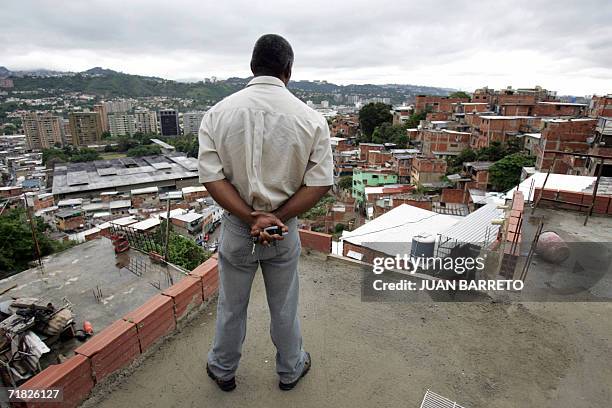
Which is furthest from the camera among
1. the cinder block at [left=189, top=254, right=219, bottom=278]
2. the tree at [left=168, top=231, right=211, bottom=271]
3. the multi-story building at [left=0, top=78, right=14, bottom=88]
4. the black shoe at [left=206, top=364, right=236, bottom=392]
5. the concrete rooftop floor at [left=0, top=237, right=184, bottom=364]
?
the multi-story building at [left=0, top=78, right=14, bottom=88]

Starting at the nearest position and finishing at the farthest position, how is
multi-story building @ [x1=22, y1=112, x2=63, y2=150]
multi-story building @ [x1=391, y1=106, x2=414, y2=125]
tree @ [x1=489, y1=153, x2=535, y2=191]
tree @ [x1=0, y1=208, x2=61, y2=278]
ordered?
1. tree @ [x1=0, y1=208, x2=61, y2=278]
2. tree @ [x1=489, y1=153, x2=535, y2=191]
3. multi-story building @ [x1=391, y1=106, x2=414, y2=125]
4. multi-story building @ [x1=22, y1=112, x2=63, y2=150]

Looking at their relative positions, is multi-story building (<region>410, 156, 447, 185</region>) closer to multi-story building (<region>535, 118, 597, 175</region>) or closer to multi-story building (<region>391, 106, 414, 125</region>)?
multi-story building (<region>535, 118, 597, 175</region>)

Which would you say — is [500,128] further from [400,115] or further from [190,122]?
[190,122]

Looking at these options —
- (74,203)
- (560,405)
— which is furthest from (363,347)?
(74,203)

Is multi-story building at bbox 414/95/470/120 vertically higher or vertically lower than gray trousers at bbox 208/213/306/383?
higher

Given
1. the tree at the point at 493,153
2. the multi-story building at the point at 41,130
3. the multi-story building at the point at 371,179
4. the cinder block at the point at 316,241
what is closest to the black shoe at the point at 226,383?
the cinder block at the point at 316,241

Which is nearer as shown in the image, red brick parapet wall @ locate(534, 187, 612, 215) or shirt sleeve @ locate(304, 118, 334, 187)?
shirt sleeve @ locate(304, 118, 334, 187)

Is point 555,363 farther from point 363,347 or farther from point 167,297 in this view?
point 167,297

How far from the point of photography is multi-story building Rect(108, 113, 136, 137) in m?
76.1

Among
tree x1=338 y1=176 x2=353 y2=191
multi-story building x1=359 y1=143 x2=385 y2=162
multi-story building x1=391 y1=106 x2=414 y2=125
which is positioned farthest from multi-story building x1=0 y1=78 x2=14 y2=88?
tree x1=338 y1=176 x2=353 y2=191

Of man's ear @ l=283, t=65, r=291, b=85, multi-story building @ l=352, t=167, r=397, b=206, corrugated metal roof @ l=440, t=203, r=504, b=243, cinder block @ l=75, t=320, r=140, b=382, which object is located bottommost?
multi-story building @ l=352, t=167, r=397, b=206

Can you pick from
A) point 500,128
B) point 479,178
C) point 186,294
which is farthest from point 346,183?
point 186,294

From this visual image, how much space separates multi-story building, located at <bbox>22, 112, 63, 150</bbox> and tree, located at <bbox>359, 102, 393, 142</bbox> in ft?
195

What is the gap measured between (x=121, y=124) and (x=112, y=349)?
285 ft
